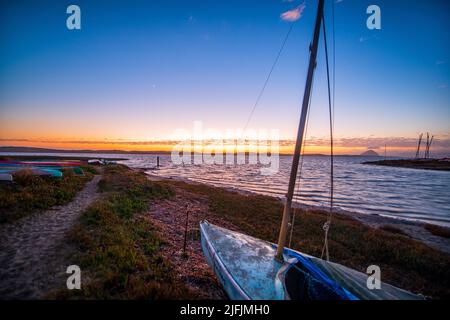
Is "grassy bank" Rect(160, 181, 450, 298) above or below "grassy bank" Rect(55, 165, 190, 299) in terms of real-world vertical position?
below

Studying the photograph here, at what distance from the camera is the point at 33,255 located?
6.88 m

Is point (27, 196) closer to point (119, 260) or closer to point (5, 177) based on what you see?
point (5, 177)

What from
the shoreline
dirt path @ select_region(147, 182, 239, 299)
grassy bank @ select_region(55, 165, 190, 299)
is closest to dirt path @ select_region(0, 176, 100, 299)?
grassy bank @ select_region(55, 165, 190, 299)

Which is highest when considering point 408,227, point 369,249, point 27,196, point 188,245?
point 27,196

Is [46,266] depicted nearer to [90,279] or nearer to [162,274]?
[90,279]

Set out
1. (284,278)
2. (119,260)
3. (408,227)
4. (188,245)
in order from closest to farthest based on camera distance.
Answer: (284,278) < (119,260) < (188,245) < (408,227)

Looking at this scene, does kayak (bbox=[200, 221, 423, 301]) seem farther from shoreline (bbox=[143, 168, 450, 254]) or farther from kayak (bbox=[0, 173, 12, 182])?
kayak (bbox=[0, 173, 12, 182])

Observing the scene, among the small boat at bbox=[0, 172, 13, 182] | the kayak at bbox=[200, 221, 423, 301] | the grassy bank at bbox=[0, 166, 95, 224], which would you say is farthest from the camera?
the small boat at bbox=[0, 172, 13, 182]

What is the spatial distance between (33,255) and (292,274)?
8616 mm

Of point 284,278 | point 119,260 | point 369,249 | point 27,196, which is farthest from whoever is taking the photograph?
point 27,196

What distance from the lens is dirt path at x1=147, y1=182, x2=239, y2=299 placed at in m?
6.86

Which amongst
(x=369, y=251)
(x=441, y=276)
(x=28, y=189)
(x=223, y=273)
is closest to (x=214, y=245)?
(x=223, y=273)

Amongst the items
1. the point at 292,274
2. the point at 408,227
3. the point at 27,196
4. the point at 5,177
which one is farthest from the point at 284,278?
the point at 5,177

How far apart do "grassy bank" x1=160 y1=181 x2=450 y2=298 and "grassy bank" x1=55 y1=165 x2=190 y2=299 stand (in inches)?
279
